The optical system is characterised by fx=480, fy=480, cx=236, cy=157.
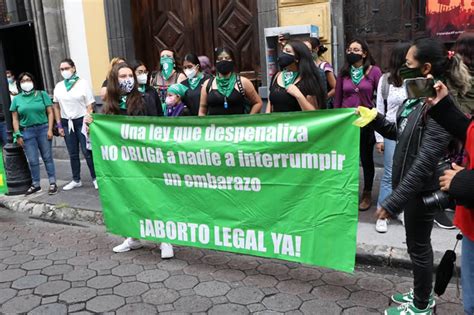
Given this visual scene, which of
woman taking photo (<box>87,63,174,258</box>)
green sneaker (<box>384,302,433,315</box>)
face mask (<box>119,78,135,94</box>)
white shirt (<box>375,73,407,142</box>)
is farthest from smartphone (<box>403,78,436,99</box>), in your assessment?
face mask (<box>119,78,135,94</box>)

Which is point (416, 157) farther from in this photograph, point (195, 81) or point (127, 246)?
point (195, 81)

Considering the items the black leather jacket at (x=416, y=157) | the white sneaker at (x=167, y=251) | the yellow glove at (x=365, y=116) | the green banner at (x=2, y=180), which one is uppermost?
the yellow glove at (x=365, y=116)

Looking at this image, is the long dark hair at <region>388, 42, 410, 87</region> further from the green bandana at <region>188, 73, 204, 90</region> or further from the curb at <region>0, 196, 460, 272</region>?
the green bandana at <region>188, 73, 204, 90</region>

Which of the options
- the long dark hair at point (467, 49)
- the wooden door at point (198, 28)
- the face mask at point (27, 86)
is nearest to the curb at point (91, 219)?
the face mask at point (27, 86)

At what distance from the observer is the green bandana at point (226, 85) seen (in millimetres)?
4898

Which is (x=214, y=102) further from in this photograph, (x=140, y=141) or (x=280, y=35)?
(x=280, y=35)

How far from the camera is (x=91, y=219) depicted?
18.8 feet

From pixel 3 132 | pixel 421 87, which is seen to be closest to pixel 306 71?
pixel 421 87

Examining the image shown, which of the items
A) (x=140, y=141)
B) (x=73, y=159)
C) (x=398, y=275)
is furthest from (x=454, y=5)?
(x=73, y=159)

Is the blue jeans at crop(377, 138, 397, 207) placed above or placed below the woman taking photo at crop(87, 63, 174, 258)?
below

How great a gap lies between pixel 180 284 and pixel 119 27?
20.1 ft

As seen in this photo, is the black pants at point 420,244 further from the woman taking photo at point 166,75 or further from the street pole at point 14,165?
the street pole at point 14,165

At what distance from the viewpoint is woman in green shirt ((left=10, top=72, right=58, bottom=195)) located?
6.69m

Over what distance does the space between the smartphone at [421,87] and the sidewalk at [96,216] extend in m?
1.99
